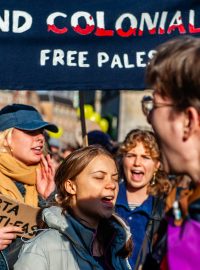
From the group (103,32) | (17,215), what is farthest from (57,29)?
(17,215)

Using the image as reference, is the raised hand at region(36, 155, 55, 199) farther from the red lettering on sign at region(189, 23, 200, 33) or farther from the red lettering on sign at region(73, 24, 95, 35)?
the red lettering on sign at region(189, 23, 200, 33)

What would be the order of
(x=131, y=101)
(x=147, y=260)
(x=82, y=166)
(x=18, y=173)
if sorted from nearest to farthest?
(x=147, y=260) < (x=82, y=166) < (x=18, y=173) < (x=131, y=101)

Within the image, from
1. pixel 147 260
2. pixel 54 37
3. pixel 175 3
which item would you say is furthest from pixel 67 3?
pixel 147 260

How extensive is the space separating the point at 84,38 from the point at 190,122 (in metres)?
2.82

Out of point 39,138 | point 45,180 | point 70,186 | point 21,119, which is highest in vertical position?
point 21,119

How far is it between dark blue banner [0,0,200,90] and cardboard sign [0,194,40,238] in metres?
0.79

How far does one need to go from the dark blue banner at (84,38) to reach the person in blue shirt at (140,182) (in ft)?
2.92

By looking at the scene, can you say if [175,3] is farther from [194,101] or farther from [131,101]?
[131,101]

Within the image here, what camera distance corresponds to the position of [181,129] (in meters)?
Answer: 2.13

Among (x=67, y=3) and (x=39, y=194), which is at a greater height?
(x=67, y=3)

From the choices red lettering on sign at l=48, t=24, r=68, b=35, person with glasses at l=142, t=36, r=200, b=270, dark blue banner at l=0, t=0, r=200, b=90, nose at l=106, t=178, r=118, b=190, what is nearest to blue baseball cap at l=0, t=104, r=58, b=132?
dark blue banner at l=0, t=0, r=200, b=90

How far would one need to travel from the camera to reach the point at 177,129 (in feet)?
7.02

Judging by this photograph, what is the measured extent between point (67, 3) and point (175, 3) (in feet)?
2.21

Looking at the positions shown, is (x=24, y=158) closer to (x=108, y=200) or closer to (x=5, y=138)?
(x=5, y=138)
